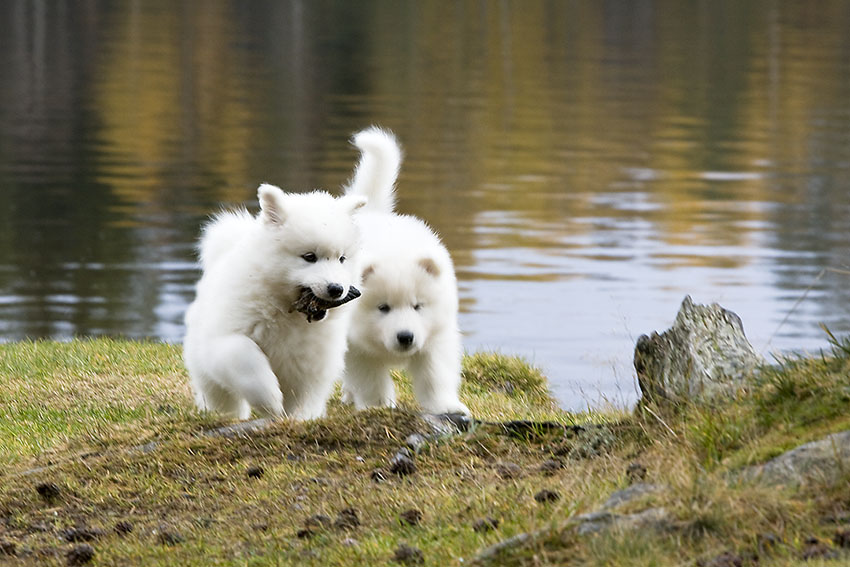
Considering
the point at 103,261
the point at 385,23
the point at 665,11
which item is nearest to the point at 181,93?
the point at 103,261

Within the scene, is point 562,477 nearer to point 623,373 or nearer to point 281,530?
point 281,530

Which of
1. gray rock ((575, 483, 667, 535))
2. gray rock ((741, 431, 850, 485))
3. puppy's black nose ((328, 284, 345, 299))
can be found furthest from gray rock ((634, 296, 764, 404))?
puppy's black nose ((328, 284, 345, 299))

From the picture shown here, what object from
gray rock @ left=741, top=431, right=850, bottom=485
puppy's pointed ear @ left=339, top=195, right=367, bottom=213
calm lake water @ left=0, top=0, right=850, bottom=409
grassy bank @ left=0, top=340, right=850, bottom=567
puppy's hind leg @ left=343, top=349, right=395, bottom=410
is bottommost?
calm lake water @ left=0, top=0, right=850, bottom=409

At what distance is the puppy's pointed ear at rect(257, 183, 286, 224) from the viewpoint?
6641 millimetres

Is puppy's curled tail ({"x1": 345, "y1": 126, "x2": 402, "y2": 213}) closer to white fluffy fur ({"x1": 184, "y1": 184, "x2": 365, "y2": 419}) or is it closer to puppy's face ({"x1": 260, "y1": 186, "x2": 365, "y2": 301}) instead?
white fluffy fur ({"x1": 184, "y1": 184, "x2": 365, "y2": 419})

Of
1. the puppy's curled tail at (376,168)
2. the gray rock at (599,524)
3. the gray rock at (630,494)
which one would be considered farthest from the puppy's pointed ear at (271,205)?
the gray rock at (599,524)

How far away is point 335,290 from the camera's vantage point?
652 cm

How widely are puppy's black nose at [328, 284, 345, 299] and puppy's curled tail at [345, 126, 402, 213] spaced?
1880 mm

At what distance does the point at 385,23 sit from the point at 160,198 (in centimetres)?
5453

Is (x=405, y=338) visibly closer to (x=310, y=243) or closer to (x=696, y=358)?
(x=310, y=243)

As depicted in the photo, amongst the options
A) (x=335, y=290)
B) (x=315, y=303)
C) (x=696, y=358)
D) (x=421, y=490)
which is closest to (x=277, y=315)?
(x=315, y=303)

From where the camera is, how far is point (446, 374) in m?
7.83

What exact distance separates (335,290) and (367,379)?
4.84 feet

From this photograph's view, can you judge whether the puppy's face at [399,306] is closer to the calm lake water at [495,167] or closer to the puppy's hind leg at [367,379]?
the puppy's hind leg at [367,379]
